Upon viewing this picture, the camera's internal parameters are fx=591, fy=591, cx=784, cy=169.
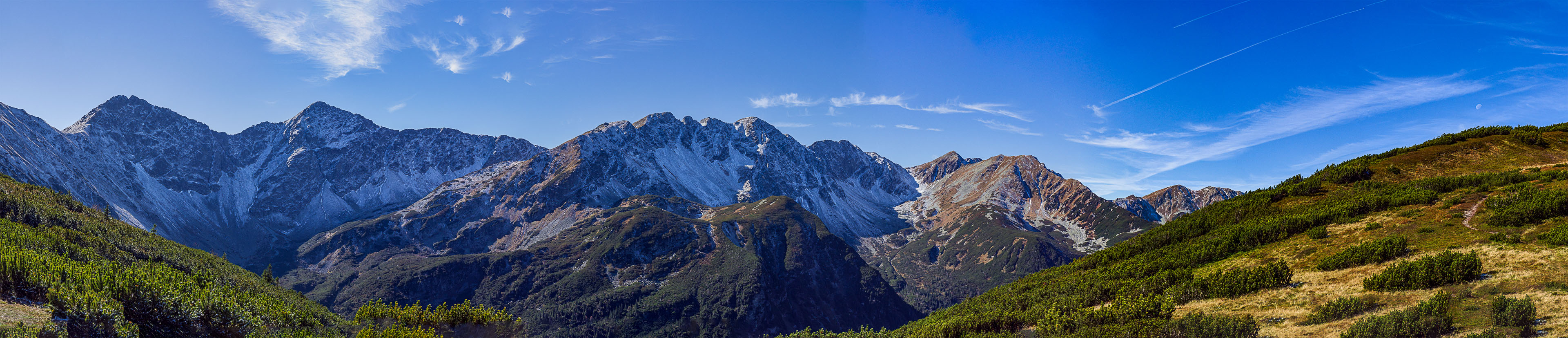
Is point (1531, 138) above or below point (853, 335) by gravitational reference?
above

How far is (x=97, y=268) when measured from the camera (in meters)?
43.8

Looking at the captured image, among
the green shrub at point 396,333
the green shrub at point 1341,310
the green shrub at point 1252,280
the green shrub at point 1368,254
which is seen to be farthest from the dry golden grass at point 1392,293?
the green shrub at point 396,333

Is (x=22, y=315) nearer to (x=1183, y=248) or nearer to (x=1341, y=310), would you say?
(x=1341, y=310)

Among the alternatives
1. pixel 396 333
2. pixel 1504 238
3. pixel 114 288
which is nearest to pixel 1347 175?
pixel 1504 238

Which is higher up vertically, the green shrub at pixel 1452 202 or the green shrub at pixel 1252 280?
the green shrub at pixel 1452 202

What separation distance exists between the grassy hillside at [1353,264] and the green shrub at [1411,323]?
0.08 meters

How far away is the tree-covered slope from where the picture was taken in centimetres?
3466

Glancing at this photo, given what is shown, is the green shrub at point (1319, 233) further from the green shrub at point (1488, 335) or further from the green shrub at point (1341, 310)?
the green shrub at point (1488, 335)

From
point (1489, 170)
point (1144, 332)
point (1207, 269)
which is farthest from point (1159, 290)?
point (1489, 170)

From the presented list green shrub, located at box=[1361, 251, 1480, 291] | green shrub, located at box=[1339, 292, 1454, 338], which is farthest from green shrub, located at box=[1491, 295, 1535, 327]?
green shrub, located at box=[1361, 251, 1480, 291]

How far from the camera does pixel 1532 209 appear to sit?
152 ft

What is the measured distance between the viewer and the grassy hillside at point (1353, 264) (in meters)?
36.0

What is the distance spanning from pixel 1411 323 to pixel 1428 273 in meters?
10.1

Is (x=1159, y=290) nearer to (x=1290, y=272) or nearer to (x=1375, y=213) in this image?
(x=1290, y=272)
